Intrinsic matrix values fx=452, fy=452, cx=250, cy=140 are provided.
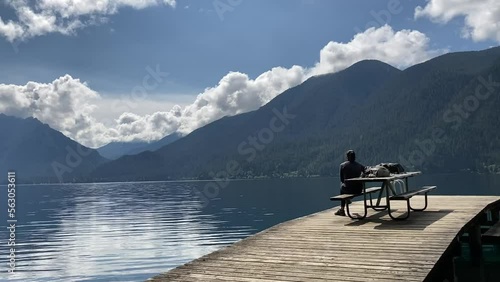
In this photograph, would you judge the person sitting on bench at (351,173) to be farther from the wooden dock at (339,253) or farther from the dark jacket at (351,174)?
the wooden dock at (339,253)

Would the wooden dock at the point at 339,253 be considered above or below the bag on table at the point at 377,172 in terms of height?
below

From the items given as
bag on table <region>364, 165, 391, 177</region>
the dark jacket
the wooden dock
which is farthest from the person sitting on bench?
the wooden dock

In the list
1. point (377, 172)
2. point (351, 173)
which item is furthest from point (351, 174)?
point (377, 172)

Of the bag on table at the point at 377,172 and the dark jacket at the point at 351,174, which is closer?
the bag on table at the point at 377,172

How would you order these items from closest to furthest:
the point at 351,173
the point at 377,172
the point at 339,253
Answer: the point at 339,253
the point at 377,172
the point at 351,173

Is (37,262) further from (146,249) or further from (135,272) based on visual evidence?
(135,272)

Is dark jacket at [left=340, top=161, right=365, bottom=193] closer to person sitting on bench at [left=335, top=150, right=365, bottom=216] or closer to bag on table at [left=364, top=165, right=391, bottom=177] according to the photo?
→ person sitting on bench at [left=335, top=150, right=365, bottom=216]

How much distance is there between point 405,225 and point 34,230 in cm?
5182

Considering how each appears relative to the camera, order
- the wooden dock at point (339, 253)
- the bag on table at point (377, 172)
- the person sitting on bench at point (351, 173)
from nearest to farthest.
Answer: the wooden dock at point (339, 253)
the bag on table at point (377, 172)
the person sitting on bench at point (351, 173)

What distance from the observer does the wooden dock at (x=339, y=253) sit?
8.84 meters

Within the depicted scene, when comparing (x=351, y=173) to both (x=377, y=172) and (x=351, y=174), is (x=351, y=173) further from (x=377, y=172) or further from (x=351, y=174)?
(x=377, y=172)

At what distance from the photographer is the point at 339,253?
1051 cm

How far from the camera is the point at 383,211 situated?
1797cm

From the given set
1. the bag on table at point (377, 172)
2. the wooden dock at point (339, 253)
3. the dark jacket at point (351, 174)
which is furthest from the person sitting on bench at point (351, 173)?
the wooden dock at point (339, 253)
